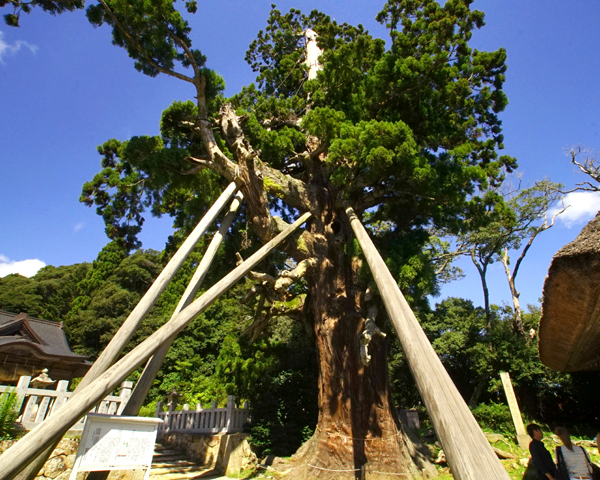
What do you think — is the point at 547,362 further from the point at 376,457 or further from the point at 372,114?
the point at 372,114

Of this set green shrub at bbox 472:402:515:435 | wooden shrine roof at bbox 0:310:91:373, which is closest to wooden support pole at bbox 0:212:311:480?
wooden shrine roof at bbox 0:310:91:373

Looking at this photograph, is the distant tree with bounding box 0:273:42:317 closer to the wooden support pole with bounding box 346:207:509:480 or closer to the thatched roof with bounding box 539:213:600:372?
the wooden support pole with bounding box 346:207:509:480

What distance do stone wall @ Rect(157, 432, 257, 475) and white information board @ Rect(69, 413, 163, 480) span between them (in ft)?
13.8

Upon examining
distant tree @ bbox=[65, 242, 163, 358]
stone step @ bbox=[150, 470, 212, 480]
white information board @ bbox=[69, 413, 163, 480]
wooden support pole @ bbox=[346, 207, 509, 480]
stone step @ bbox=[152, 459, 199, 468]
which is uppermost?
distant tree @ bbox=[65, 242, 163, 358]

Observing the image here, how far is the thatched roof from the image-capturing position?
8.01ft

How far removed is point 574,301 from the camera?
274 cm

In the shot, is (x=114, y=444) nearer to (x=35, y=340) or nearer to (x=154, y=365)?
(x=154, y=365)

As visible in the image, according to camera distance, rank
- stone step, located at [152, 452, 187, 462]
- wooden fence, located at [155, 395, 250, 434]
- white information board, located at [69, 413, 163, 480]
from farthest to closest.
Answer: wooden fence, located at [155, 395, 250, 434]
stone step, located at [152, 452, 187, 462]
white information board, located at [69, 413, 163, 480]

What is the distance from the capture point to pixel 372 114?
8.07 m

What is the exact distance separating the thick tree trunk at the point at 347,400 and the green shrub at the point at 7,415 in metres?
4.55

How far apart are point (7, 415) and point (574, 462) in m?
7.25

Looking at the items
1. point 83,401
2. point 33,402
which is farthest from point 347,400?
point 33,402

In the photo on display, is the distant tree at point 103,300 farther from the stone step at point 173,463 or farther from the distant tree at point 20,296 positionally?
the stone step at point 173,463

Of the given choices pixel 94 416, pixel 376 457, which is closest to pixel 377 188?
pixel 376 457
